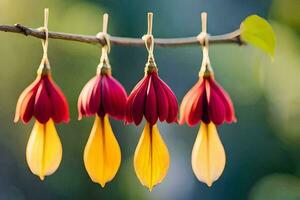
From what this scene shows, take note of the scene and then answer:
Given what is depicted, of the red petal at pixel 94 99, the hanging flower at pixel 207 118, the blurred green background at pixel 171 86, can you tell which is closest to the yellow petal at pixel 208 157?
the hanging flower at pixel 207 118

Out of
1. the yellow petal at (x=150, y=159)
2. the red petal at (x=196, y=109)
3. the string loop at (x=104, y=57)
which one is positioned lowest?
the yellow petal at (x=150, y=159)

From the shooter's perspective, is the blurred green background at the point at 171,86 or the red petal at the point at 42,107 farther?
the blurred green background at the point at 171,86

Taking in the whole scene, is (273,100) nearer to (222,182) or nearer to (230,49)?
(230,49)

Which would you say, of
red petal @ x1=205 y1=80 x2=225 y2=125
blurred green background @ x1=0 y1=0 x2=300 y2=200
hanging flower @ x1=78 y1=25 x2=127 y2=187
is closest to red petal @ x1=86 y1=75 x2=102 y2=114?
hanging flower @ x1=78 y1=25 x2=127 y2=187

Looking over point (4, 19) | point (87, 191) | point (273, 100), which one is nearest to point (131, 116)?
point (273, 100)

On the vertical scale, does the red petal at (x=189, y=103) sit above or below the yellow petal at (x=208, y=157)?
above

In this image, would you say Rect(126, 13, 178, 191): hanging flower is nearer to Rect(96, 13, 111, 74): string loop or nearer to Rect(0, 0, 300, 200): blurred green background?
Rect(96, 13, 111, 74): string loop

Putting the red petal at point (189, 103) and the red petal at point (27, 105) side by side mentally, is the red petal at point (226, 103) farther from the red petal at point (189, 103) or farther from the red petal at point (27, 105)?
the red petal at point (27, 105)
